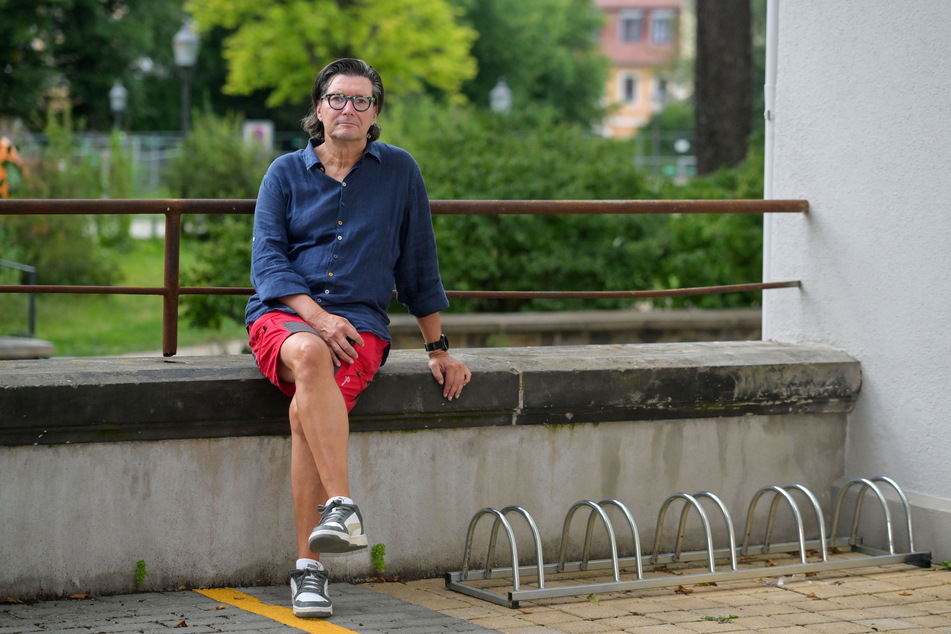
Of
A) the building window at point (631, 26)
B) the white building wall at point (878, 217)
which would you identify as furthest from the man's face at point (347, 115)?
the building window at point (631, 26)

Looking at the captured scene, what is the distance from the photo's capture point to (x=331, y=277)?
488 centimetres

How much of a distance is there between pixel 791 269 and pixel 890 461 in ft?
3.43

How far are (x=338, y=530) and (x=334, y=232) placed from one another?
1136 mm

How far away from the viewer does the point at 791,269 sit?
6.45 meters

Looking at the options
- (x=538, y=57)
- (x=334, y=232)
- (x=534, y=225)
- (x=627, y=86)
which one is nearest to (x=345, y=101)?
(x=334, y=232)

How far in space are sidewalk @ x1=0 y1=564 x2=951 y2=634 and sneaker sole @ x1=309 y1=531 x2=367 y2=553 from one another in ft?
0.95

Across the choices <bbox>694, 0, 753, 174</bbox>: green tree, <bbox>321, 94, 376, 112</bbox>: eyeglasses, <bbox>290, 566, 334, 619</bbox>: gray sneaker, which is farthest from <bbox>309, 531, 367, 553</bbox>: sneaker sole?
<bbox>694, 0, 753, 174</bbox>: green tree

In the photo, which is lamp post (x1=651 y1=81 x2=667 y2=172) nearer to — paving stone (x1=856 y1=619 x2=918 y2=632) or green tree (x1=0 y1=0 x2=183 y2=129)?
green tree (x1=0 y1=0 x2=183 y2=129)

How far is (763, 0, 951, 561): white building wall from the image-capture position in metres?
5.69

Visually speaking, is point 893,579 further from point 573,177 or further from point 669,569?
point 573,177

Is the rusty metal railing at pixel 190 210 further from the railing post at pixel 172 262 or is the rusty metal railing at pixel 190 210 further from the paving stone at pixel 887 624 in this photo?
the paving stone at pixel 887 624

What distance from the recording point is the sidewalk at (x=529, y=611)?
15.0 ft

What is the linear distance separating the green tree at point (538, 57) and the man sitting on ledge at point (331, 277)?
4697 centimetres

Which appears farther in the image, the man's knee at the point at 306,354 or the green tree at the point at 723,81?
the green tree at the point at 723,81
